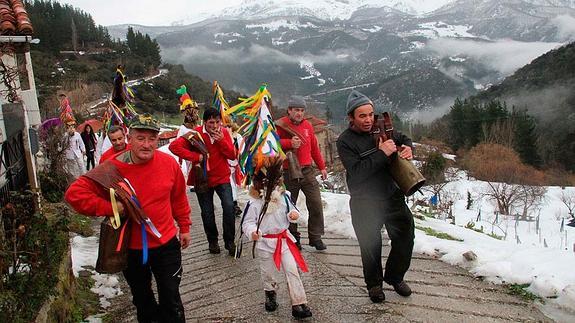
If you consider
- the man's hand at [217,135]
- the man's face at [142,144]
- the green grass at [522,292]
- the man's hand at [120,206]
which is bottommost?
the green grass at [522,292]

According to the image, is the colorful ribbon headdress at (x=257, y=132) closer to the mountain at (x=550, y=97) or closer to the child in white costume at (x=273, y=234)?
the child in white costume at (x=273, y=234)

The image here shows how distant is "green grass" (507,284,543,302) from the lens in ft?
13.5

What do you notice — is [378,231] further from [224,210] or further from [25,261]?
[25,261]

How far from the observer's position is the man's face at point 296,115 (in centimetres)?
591

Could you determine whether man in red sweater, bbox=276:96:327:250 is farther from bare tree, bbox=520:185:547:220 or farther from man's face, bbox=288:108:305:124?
bare tree, bbox=520:185:547:220

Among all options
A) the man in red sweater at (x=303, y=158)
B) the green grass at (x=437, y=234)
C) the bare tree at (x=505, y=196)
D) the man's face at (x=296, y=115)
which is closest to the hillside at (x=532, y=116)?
the bare tree at (x=505, y=196)

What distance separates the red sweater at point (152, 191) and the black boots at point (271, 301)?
3.94 ft

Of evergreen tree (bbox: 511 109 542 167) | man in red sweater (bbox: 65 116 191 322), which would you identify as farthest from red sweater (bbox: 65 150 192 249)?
evergreen tree (bbox: 511 109 542 167)

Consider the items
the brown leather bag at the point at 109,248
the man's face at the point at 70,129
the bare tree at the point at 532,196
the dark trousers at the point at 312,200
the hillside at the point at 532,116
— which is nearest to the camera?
the brown leather bag at the point at 109,248

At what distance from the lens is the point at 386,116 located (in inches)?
159

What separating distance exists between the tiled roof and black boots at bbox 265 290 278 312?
4.44 metres

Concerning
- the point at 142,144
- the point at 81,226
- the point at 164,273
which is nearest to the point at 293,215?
the point at 164,273

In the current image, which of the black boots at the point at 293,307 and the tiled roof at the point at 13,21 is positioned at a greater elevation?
the tiled roof at the point at 13,21

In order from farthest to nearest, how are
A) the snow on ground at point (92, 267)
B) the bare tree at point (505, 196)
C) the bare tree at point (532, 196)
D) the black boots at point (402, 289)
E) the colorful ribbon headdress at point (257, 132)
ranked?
the bare tree at point (505, 196) < the bare tree at point (532, 196) < the colorful ribbon headdress at point (257, 132) < the snow on ground at point (92, 267) < the black boots at point (402, 289)
